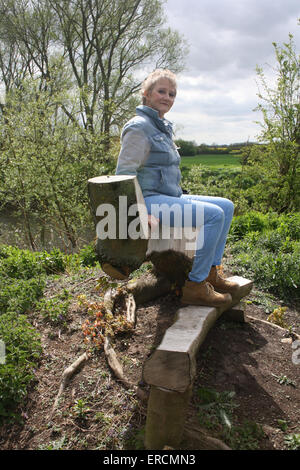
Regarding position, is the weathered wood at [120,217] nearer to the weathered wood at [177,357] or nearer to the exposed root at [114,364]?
the weathered wood at [177,357]

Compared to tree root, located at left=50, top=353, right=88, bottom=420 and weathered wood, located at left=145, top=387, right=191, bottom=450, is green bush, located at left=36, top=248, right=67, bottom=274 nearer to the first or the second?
tree root, located at left=50, top=353, right=88, bottom=420

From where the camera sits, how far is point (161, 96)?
107 inches

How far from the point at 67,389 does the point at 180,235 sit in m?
1.43

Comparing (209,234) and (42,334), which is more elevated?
(209,234)

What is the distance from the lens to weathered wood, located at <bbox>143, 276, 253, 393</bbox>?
1918 millimetres

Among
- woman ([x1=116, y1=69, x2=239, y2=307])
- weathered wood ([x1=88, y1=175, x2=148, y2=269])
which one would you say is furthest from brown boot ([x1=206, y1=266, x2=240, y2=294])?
weathered wood ([x1=88, y1=175, x2=148, y2=269])

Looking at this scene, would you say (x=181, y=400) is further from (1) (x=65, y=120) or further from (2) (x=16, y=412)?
(1) (x=65, y=120)

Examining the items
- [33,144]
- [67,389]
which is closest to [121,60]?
[33,144]

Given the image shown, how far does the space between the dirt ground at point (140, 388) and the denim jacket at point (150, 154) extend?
1248 millimetres

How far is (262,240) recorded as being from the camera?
17.9 feet

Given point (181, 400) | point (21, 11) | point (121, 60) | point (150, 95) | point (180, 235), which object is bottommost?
point (181, 400)

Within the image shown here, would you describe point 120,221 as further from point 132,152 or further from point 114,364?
point 114,364

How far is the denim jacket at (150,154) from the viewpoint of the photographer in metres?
2.43

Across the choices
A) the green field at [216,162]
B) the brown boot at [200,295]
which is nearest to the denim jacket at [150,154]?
the brown boot at [200,295]
